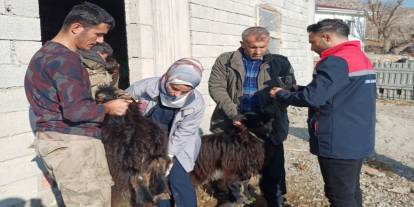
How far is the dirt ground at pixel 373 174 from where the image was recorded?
431 cm

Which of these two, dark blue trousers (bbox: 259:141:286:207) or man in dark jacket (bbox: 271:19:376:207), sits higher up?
man in dark jacket (bbox: 271:19:376:207)

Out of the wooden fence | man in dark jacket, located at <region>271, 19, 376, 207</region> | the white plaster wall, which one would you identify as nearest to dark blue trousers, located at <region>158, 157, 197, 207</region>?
man in dark jacket, located at <region>271, 19, 376, 207</region>

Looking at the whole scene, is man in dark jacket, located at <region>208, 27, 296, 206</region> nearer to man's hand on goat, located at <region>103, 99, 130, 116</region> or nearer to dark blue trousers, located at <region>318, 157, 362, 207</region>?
dark blue trousers, located at <region>318, 157, 362, 207</region>

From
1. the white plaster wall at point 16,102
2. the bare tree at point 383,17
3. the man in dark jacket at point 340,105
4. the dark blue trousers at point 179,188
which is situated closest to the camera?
the man in dark jacket at point 340,105

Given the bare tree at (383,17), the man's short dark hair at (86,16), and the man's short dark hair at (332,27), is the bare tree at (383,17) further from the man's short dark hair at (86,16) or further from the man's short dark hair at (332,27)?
the man's short dark hair at (86,16)

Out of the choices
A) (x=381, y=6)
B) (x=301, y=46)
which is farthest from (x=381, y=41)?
(x=301, y=46)

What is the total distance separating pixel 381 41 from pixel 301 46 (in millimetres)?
30522

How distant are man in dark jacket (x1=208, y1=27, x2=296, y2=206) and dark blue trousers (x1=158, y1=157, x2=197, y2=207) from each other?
0.73m

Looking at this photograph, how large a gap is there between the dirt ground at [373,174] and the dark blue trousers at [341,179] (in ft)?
4.12

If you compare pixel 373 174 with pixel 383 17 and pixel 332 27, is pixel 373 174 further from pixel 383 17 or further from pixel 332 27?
pixel 383 17

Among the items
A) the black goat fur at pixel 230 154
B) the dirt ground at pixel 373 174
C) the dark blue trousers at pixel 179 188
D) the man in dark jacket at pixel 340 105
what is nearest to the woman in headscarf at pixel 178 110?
the dark blue trousers at pixel 179 188

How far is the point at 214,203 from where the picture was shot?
408cm

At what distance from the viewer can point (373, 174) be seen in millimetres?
5250

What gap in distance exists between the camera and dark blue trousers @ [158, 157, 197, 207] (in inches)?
111
